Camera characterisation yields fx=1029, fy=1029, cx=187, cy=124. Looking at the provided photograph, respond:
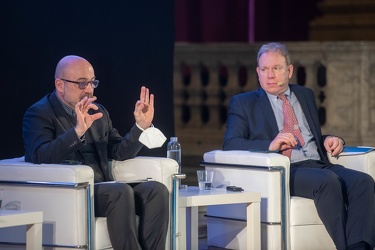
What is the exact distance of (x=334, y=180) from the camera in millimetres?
5738

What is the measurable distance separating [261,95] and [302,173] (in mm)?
606

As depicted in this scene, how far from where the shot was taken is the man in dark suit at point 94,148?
501 centimetres

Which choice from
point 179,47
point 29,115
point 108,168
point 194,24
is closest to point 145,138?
point 108,168

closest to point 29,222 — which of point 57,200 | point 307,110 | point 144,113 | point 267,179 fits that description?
point 57,200

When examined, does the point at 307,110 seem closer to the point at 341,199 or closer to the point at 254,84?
the point at 341,199

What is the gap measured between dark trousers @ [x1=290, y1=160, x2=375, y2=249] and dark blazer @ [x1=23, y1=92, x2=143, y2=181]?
1.01 metres

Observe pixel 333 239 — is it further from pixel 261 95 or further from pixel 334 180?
pixel 261 95

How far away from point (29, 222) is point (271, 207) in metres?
1.56

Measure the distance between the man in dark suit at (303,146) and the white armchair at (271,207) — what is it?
0.11m

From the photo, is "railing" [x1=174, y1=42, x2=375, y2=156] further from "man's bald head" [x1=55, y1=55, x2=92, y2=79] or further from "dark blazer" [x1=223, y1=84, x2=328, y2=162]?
"man's bald head" [x1=55, y1=55, x2=92, y2=79]

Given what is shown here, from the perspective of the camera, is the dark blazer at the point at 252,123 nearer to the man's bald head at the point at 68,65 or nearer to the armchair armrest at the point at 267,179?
the armchair armrest at the point at 267,179

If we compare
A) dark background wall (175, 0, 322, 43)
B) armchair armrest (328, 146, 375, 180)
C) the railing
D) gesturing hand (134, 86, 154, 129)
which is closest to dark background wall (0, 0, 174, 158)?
gesturing hand (134, 86, 154, 129)

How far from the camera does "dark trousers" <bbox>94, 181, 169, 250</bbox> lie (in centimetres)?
500

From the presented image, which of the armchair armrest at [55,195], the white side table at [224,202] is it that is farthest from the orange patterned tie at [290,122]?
the armchair armrest at [55,195]
